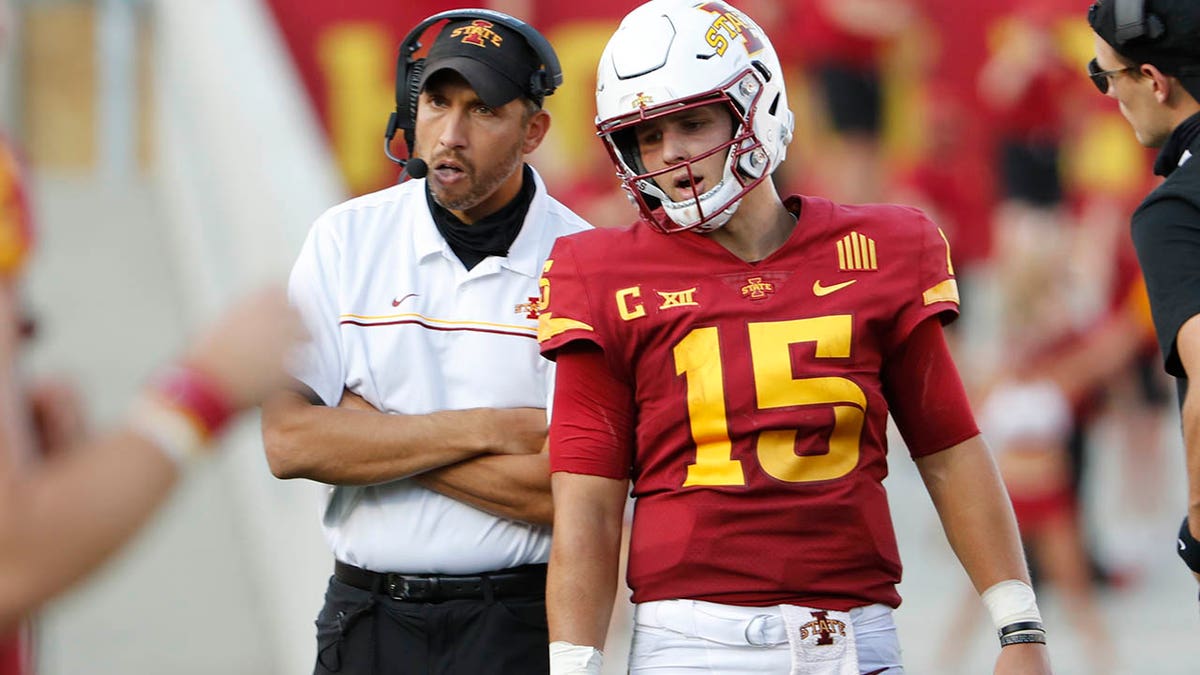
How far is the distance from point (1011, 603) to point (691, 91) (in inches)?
48.6

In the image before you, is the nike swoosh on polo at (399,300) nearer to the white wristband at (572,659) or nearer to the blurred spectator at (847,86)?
the white wristband at (572,659)

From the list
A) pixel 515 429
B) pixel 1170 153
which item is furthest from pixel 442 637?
pixel 1170 153

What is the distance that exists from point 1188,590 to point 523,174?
654 centimetres

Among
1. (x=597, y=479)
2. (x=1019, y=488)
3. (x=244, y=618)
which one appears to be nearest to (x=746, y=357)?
(x=597, y=479)

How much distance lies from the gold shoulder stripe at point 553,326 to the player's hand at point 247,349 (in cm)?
118

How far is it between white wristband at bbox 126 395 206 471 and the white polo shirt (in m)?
1.41

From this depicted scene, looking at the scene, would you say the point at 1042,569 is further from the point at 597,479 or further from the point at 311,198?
the point at 597,479

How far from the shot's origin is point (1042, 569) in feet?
29.4

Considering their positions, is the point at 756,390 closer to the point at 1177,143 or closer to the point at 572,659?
the point at 572,659

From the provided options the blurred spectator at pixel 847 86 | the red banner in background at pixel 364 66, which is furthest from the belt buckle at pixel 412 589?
the red banner in background at pixel 364 66

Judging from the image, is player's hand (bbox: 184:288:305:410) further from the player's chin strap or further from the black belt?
the player's chin strap

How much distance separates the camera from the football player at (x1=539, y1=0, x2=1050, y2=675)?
11.7 ft

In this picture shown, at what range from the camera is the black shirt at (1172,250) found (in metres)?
3.51

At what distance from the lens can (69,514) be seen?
2.32 meters
